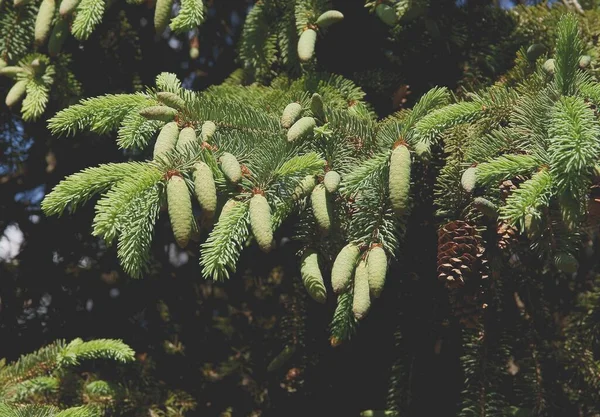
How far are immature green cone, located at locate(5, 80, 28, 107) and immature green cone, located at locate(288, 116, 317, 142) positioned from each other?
0.77 m

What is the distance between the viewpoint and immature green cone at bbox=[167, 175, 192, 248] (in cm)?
89

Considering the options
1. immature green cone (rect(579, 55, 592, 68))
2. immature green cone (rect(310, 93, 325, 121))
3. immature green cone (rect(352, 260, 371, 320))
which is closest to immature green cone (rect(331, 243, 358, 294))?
immature green cone (rect(352, 260, 371, 320))

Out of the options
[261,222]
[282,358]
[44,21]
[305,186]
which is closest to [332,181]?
[305,186]

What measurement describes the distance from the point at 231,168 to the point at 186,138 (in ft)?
0.32

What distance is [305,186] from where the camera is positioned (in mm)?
1032

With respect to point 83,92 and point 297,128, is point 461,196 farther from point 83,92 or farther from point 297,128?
point 83,92

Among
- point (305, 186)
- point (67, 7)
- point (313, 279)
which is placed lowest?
point (313, 279)

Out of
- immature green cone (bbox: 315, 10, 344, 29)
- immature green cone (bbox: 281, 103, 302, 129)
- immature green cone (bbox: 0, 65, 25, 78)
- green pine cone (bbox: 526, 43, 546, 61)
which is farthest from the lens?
immature green cone (bbox: 0, 65, 25, 78)

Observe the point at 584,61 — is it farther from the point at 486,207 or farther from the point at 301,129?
the point at 301,129

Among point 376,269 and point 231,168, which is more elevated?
point 231,168

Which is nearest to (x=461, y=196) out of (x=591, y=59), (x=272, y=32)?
(x=591, y=59)

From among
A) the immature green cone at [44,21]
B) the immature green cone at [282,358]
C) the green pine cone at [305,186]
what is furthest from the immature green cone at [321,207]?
the immature green cone at [44,21]

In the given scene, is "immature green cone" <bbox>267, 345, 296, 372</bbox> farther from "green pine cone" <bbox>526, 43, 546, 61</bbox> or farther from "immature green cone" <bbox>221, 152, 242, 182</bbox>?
"green pine cone" <bbox>526, 43, 546, 61</bbox>

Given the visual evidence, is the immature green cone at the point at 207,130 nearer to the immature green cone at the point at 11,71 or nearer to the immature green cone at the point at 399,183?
the immature green cone at the point at 399,183
